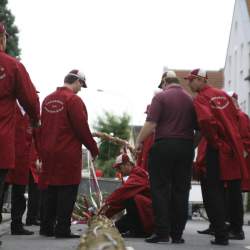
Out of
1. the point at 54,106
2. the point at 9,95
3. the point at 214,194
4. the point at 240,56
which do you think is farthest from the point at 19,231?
the point at 240,56

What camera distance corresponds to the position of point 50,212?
850 centimetres

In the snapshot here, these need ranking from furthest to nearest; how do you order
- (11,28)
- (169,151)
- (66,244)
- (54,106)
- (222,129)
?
(11,28) < (54,106) < (222,129) < (169,151) < (66,244)

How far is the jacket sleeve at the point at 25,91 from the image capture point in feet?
22.3

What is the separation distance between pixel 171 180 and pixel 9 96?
224 cm

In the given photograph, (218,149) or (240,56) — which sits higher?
(218,149)

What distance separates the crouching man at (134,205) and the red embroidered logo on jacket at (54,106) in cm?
124

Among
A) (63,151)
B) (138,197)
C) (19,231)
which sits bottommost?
(19,231)

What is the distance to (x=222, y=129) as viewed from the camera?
816 centimetres

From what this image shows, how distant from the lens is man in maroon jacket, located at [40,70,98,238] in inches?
326

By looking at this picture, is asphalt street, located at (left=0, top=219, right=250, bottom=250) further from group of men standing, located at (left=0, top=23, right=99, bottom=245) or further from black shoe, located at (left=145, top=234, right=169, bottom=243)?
group of men standing, located at (left=0, top=23, right=99, bottom=245)

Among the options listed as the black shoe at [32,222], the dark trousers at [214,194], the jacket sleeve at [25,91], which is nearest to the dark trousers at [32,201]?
the black shoe at [32,222]

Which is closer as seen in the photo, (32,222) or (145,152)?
(145,152)

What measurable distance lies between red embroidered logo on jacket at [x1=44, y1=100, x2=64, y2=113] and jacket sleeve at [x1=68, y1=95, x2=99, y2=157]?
0.37 feet

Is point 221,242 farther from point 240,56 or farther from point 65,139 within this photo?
point 240,56
